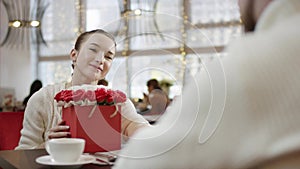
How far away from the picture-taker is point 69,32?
20.1ft

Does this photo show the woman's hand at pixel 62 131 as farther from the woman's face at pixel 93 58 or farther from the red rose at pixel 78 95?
the woman's face at pixel 93 58

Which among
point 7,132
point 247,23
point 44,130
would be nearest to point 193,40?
point 247,23

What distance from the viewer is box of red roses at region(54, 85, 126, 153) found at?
2.87 feet

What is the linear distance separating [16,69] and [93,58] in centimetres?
520

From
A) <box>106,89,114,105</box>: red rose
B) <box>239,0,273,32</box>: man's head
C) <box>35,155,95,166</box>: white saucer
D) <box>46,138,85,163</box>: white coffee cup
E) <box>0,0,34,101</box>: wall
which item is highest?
<box>0,0,34,101</box>: wall

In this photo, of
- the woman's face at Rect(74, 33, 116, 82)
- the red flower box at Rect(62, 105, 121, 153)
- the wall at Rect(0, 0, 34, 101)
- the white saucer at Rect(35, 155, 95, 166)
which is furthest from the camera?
the wall at Rect(0, 0, 34, 101)

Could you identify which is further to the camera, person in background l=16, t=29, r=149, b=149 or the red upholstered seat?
the red upholstered seat

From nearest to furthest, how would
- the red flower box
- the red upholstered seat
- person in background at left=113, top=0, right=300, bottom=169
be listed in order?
1. person in background at left=113, top=0, right=300, bottom=169
2. the red flower box
3. the red upholstered seat

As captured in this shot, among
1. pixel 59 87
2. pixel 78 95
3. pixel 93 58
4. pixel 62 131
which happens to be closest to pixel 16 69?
pixel 59 87

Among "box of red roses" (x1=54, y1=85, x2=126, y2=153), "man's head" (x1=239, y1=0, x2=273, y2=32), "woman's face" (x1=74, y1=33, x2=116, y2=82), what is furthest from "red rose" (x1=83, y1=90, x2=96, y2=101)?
"man's head" (x1=239, y1=0, x2=273, y2=32)

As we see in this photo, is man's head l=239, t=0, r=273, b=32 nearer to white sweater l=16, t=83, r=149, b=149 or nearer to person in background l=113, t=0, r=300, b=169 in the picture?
person in background l=113, t=0, r=300, b=169

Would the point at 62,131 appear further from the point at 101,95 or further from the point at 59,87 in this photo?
the point at 59,87

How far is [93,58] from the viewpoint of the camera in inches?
50.9

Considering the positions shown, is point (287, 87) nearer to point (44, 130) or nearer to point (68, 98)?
point (68, 98)
